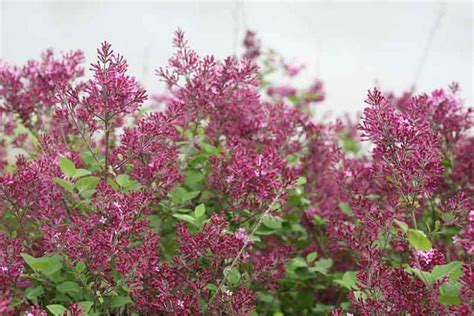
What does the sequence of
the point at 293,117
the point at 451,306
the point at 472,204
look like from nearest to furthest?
the point at 451,306 < the point at 472,204 < the point at 293,117

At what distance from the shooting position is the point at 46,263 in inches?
51.0

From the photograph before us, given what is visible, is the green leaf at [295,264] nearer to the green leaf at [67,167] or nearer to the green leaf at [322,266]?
the green leaf at [322,266]

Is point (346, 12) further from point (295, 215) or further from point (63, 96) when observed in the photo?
point (63, 96)

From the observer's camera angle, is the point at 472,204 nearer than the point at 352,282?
No

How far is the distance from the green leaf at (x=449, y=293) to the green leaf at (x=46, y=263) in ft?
2.48

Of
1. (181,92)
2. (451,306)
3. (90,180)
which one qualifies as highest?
(181,92)

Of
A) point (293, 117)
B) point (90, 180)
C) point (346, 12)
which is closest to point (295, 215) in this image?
point (293, 117)

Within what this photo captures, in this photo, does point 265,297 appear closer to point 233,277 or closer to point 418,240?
point 233,277

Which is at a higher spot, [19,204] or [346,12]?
[346,12]

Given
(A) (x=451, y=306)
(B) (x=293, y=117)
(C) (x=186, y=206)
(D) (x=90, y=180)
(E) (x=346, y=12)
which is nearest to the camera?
(A) (x=451, y=306)

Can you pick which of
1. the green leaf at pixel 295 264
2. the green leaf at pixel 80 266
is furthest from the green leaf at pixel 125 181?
the green leaf at pixel 295 264

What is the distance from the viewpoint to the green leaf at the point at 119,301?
133 cm

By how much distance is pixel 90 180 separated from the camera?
135 centimetres

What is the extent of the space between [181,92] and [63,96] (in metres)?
0.31
